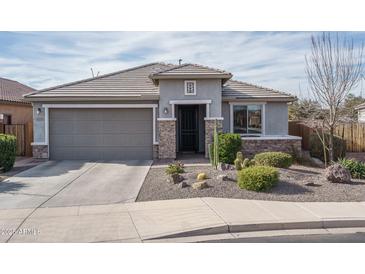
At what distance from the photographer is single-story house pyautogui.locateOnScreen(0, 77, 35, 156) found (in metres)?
17.0

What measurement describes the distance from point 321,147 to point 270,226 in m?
9.83

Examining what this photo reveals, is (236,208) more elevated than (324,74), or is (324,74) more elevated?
(324,74)

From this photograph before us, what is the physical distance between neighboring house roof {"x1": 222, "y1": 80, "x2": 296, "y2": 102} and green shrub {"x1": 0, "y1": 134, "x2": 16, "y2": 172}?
9.23 m

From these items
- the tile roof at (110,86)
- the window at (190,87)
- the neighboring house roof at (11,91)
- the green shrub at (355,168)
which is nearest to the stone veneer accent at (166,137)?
the window at (190,87)

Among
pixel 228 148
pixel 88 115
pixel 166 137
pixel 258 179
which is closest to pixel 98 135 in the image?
pixel 88 115

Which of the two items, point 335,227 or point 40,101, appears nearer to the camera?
point 335,227

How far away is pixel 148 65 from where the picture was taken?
19.8 metres

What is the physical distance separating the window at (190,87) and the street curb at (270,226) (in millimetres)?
9522

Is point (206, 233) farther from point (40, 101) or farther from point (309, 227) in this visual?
point (40, 101)

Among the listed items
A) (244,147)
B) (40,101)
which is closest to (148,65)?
(40,101)

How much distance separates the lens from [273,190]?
30.6ft

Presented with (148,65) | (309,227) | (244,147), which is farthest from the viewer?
(148,65)

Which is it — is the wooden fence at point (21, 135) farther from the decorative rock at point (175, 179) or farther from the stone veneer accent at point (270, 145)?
the stone veneer accent at point (270, 145)

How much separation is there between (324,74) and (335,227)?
791 centimetres
